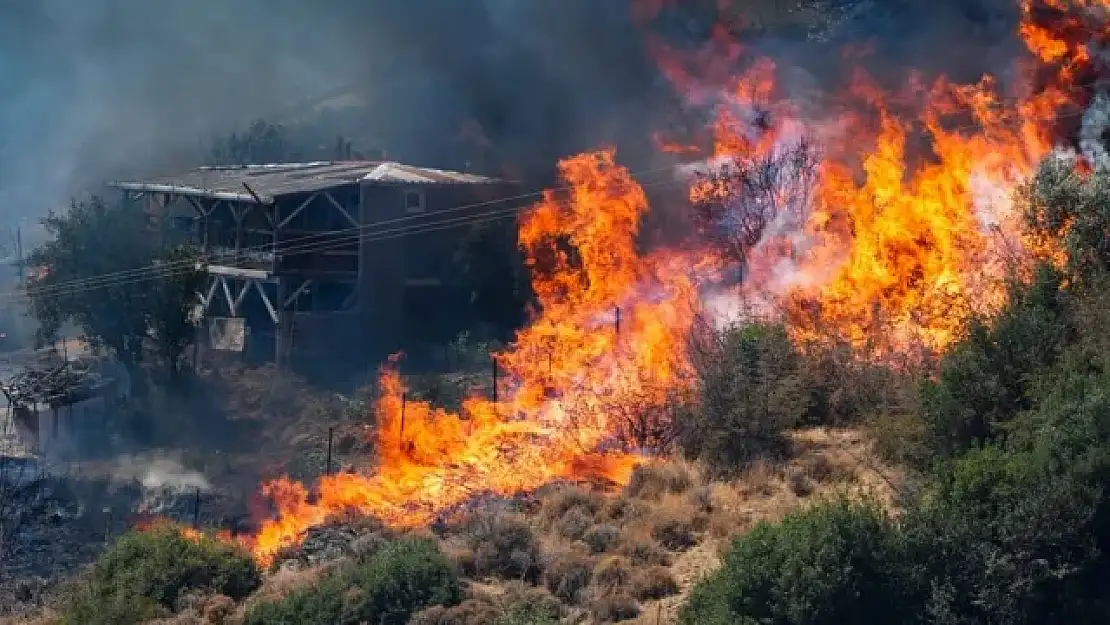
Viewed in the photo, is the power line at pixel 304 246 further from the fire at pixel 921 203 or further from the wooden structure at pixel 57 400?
the fire at pixel 921 203

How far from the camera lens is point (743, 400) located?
54.5 feet

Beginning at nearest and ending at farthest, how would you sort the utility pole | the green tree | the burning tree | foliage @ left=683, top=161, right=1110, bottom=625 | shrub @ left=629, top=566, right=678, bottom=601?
foliage @ left=683, top=161, right=1110, bottom=625 → shrub @ left=629, top=566, right=678, bottom=601 → the burning tree → the green tree → the utility pole

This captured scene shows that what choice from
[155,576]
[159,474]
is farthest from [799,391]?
[159,474]

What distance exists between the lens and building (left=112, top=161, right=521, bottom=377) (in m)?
33.3

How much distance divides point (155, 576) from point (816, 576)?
339 inches

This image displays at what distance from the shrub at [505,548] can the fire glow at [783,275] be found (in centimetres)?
169

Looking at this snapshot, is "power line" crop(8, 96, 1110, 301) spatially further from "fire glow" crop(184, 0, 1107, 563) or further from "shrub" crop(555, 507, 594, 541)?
"shrub" crop(555, 507, 594, 541)

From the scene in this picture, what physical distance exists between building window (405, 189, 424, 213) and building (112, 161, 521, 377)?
0.10 feet

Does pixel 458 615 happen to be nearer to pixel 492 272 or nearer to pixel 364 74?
pixel 492 272

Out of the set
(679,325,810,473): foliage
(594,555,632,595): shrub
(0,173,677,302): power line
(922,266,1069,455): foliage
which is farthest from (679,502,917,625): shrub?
(0,173,677,302): power line

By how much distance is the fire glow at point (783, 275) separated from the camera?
58.4ft

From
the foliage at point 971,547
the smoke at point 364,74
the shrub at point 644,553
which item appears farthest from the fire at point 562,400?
the smoke at point 364,74

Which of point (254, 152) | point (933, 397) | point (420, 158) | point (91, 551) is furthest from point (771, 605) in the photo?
point (254, 152)

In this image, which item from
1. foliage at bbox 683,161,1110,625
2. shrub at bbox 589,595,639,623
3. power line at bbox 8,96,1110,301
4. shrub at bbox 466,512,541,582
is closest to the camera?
foliage at bbox 683,161,1110,625
